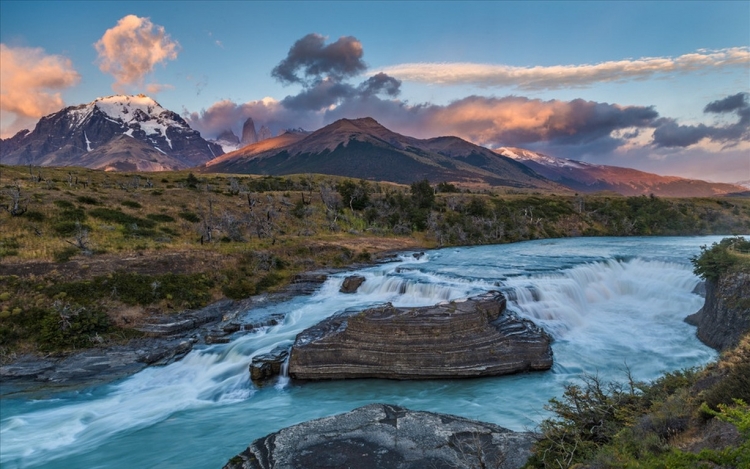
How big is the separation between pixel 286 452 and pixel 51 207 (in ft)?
150

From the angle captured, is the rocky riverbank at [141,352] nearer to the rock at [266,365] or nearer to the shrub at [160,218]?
the rock at [266,365]

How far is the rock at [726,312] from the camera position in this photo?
19000 millimetres

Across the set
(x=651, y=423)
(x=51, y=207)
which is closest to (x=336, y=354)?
(x=651, y=423)

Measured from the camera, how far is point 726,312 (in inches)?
798

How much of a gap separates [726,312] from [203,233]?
46.4 meters

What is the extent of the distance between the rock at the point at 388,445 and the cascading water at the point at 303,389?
15.2 feet

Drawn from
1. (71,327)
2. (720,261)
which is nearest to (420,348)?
(720,261)

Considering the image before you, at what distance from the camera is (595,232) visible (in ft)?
256

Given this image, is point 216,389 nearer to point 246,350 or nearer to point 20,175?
point 246,350

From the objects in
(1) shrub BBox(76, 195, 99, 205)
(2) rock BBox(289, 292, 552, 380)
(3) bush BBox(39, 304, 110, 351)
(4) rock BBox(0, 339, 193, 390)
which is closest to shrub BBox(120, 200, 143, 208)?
(1) shrub BBox(76, 195, 99, 205)

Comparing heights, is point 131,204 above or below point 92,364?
above

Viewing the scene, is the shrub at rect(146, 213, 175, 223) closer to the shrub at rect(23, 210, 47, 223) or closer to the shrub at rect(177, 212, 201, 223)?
the shrub at rect(177, 212, 201, 223)

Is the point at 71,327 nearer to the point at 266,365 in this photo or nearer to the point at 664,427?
the point at 266,365

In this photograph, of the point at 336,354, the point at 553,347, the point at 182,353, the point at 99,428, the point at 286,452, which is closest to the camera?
the point at 286,452
